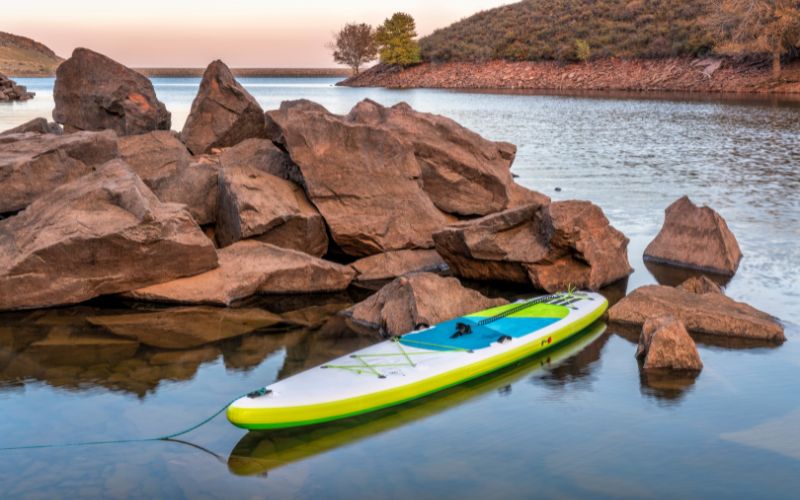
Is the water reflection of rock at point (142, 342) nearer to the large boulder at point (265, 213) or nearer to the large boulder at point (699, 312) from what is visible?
the large boulder at point (265, 213)

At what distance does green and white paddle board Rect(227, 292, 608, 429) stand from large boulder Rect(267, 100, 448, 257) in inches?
120

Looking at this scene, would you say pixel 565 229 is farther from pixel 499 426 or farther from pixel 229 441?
pixel 229 441

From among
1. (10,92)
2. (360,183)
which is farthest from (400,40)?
(360,183)

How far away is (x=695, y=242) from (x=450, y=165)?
4167 millimetres

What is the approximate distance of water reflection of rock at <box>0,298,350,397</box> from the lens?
9.02 metres

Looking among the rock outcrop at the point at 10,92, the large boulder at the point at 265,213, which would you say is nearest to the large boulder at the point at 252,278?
the large boulder at the point at 265,213

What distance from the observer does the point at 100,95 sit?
1939 cm

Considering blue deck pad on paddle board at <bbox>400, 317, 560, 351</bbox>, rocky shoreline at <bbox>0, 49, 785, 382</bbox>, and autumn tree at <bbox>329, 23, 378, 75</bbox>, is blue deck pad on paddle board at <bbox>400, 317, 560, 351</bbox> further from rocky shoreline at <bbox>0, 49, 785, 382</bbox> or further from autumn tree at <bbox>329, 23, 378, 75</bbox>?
autumn tree at <bbox>329, 23, 378, 75</bbox>

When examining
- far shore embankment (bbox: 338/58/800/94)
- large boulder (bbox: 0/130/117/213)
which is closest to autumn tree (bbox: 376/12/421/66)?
far shore embankment (bbox: 338/58/800/94)

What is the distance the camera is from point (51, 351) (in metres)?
9.69

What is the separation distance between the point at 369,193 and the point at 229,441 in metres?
6.49

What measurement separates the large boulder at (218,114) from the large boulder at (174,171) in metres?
0.74

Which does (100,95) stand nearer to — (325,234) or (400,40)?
(325,234)

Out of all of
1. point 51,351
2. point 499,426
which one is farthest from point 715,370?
point 51,351
